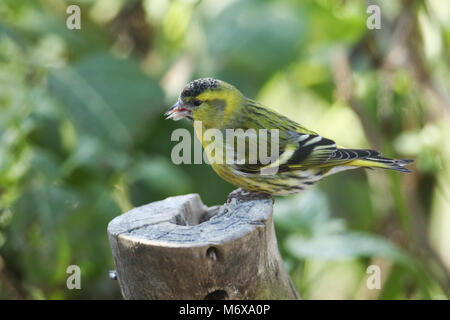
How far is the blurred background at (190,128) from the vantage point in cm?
325

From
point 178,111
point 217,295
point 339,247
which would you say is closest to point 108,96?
point 178,111

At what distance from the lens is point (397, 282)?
13.3 feet

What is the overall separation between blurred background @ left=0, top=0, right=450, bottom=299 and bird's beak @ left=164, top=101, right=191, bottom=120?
80 centimetres

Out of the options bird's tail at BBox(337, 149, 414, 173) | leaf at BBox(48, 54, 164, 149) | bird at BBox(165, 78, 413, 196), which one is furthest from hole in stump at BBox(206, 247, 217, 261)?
leaf at BBox(48, 54, 164, 149)

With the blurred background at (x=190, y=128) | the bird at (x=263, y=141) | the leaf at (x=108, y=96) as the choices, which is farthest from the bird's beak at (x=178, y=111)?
the leaf at (x=108, y=96)

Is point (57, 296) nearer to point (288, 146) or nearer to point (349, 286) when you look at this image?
point (288, 146)

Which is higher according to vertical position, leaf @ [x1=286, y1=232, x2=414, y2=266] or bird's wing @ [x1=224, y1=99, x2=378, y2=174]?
bird's wing @ [x1=224, y1=99, x2=378, y2=174]

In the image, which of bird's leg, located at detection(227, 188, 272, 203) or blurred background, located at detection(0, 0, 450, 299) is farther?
blurred background, located at detection(0, 0, 450, 299)

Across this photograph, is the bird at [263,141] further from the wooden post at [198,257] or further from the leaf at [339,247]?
the wooden post at [198,257]

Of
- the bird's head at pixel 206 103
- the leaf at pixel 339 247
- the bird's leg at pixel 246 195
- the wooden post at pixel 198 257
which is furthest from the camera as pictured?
the leaf at pixel 339 247

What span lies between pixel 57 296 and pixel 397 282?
7.05 feet

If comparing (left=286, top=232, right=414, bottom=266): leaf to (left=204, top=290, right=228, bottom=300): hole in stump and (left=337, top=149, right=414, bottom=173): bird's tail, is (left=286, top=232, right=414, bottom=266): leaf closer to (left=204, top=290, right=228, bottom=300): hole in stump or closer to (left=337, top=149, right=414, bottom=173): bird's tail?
(left=337, top=149, right=414, bottom=173): bird's tail

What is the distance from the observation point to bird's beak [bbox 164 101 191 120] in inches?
102

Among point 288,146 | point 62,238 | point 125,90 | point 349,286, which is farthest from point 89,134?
point 349,286
